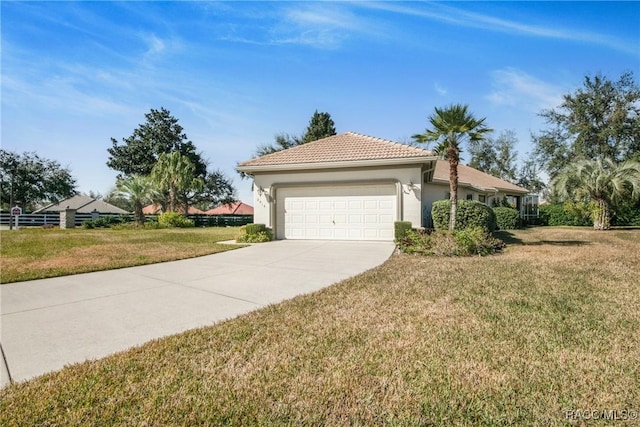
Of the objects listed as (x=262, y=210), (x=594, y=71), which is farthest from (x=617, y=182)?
(x=262, y=210)

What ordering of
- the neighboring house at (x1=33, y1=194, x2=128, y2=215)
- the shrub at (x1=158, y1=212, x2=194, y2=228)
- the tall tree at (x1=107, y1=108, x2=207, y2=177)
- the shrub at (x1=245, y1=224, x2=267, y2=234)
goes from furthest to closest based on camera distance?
the neighboring house at (x1=33, y1=194, x2=128, y2=215) < the tall tree at (x1=107, y1=108, x2=207, y2=177) < the shrub at (x1=158, y1=212, x2=194, y2=228) < the shrub at (x1=245, y1=224, x2=267, y2=234)

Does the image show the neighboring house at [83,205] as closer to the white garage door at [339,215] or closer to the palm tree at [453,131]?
the white garage door at [339,215]

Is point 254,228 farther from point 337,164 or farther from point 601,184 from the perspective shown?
point 601,184

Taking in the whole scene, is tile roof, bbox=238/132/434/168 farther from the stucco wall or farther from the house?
the stucco wall

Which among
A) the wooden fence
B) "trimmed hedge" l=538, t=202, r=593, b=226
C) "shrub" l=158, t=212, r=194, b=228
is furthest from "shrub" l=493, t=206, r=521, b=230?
"shrub" l=158, t=212, r=194, b=228

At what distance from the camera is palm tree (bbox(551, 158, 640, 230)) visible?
59.5 ft

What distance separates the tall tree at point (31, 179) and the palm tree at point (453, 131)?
4564 cm

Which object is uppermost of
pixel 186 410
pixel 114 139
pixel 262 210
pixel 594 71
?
pixel 594 71

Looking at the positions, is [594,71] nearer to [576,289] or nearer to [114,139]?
[576,289]

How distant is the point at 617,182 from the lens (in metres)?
18.0

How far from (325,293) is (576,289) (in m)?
4.31

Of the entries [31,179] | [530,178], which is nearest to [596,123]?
[530,178]

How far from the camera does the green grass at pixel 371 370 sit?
2.19m

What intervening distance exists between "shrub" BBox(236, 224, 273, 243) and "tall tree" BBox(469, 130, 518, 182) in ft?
121
